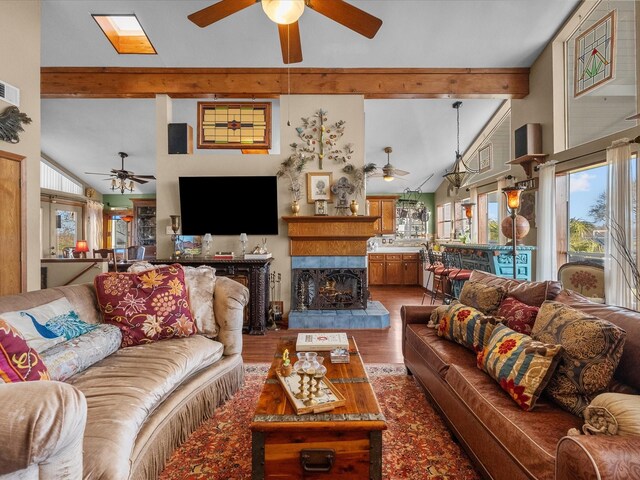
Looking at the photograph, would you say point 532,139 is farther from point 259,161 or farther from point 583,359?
point 583,359

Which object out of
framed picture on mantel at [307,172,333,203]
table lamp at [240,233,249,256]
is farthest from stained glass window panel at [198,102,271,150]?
table lamp at [240,233,249,256]

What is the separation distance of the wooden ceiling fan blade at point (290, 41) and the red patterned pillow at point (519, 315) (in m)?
2.45

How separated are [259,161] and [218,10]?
2.18 metres

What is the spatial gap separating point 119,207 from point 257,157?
7.57 meters

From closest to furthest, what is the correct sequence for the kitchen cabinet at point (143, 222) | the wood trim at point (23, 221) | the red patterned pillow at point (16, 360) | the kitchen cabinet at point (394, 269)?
1. the red patterned pillow at point (16, 360)
2. the wood trim at point (23, 221)
3. the kitchen cabinet at point (394, 269)
4. the kitchen cabinet at point (143, 222)

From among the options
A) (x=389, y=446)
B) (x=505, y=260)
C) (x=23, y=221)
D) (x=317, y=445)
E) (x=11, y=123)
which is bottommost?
(x=389, y=446)

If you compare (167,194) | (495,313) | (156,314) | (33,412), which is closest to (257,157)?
(167,194)

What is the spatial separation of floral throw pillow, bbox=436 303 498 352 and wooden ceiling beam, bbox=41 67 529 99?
129 inches

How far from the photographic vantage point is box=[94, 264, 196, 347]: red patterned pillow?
205 centimetres

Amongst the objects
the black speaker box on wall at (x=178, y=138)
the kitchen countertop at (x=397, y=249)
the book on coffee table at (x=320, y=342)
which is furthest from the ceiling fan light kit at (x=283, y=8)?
the kitchen countertop at (x=397, y=249)

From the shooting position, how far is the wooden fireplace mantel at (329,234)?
13.8ft

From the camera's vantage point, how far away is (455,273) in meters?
4.31

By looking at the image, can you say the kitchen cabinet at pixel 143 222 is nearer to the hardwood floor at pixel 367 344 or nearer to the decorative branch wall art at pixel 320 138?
the decorative branch wall art at pixel 320 138

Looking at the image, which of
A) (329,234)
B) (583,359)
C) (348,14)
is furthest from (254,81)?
(583,359)
